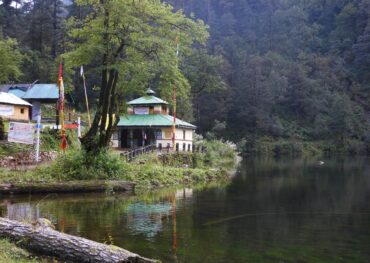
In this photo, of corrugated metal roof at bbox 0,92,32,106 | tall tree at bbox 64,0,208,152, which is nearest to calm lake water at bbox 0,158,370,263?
tall tree at bbox 64,0,208,152

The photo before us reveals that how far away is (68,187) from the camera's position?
24.1 meters

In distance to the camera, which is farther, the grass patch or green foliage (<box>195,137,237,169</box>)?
green foliage (<box>195,137,237,169</box>)

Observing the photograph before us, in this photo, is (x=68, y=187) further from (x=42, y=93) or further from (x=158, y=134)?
(x=158, y=134)

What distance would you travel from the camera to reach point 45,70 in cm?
6425

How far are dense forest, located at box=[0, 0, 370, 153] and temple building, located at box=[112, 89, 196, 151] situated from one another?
44.1 feet

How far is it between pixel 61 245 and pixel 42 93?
120 ft

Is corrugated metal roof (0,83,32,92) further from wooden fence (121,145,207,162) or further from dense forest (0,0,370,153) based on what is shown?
wooden fence (121,145,207,162)

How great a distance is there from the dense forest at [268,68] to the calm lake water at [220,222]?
4014 cm

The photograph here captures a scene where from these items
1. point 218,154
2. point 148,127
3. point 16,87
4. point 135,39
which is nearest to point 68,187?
point 135,39

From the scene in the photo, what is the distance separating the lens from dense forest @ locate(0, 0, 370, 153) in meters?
71.0

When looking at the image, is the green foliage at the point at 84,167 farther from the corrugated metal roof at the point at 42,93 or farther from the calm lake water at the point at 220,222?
the corrugated metal roof at the point at 42,93

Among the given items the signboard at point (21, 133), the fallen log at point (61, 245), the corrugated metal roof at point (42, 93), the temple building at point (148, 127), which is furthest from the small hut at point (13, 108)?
the fallen log at point (61, 245)

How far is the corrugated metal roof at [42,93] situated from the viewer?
44.3 meters

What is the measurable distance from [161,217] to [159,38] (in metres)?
12.0
